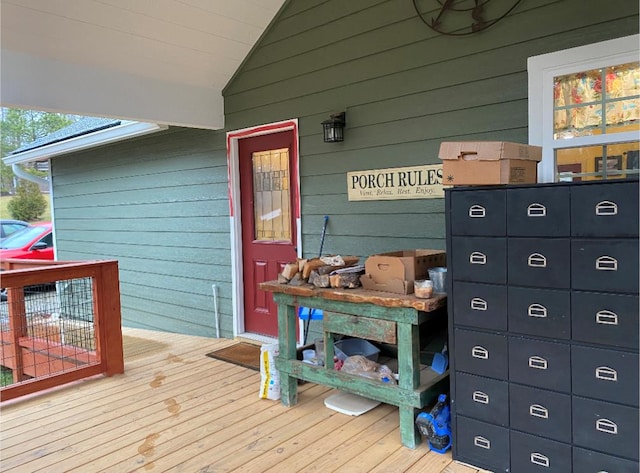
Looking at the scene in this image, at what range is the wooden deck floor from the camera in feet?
7.83

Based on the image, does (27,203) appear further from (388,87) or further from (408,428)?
(408,428)

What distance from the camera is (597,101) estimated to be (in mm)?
2529

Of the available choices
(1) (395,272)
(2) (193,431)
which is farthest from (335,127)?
(2) (193,431)

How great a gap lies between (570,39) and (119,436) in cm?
344

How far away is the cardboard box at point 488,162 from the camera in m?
2.12

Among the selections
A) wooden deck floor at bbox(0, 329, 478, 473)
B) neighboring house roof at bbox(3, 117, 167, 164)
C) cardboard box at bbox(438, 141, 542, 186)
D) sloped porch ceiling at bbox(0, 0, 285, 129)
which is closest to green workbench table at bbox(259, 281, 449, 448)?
wooden deck floor at bbox(0, 329, 478, 473)

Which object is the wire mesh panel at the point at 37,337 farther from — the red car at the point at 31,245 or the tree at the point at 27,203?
the tree at the point at 27,203

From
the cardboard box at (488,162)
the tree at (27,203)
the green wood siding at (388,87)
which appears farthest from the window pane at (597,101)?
the tree at (27,203)

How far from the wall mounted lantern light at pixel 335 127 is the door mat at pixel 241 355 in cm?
197

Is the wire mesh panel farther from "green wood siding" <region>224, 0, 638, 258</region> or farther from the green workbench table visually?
"green wood siding" <region>224, 0, 638, 258</region>

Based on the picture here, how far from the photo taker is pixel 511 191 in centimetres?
210

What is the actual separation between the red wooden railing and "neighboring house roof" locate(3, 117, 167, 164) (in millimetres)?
1768

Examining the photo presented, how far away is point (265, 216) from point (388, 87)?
5.74ft

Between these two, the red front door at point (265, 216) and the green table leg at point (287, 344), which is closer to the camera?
the green table leg at point (287, 344)
